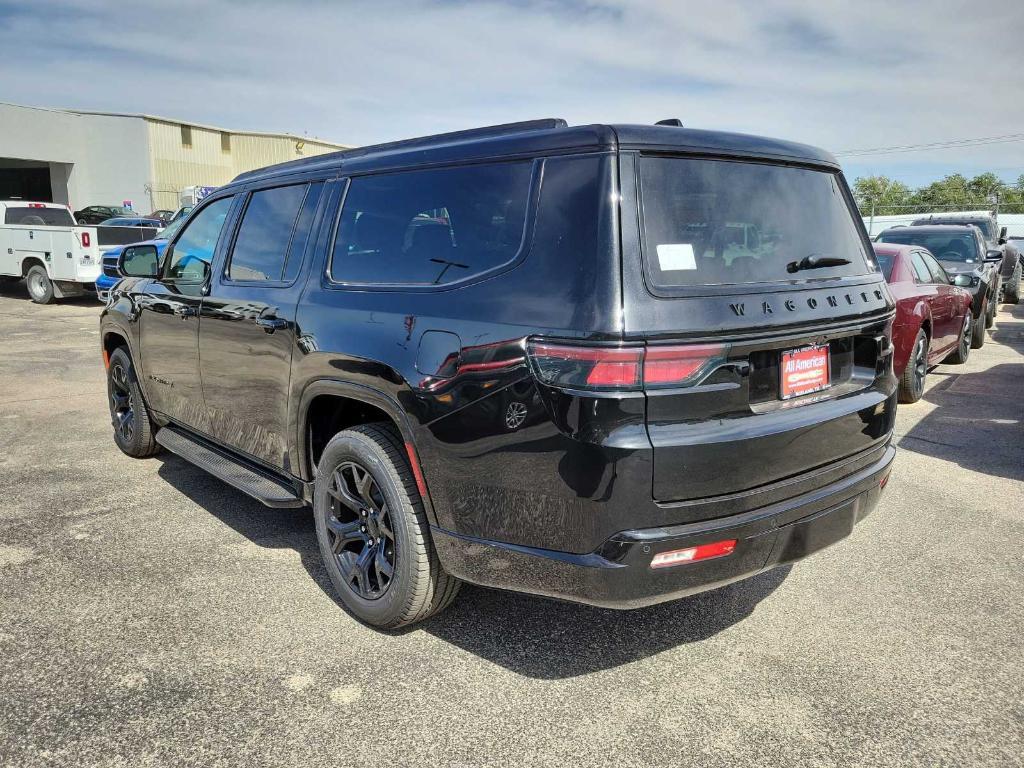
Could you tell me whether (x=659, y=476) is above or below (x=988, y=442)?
above

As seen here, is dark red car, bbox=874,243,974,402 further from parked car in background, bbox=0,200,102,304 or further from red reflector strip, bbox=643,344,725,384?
parked car in background, bbox=0,200,102,304

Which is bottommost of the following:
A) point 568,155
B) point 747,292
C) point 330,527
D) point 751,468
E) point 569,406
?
point 330,527

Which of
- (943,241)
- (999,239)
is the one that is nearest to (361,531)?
(943,241)

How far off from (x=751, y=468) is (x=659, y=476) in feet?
1.21

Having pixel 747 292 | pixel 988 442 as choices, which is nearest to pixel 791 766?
pixel 747 292

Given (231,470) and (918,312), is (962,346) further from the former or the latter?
(231,470)

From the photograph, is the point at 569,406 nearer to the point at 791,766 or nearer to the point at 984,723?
the point at 791,766

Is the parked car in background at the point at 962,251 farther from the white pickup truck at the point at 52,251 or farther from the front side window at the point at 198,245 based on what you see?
the white pickup truck at the point at 52,251

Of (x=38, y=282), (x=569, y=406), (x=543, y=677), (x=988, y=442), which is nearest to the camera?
(x=569, y=406)

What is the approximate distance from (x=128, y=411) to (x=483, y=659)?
3.79 m

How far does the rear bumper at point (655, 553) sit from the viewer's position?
2418 mm

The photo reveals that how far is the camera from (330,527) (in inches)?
135

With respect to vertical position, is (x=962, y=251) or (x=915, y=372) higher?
(x=962, y=251)

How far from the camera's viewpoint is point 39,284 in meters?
16.3
